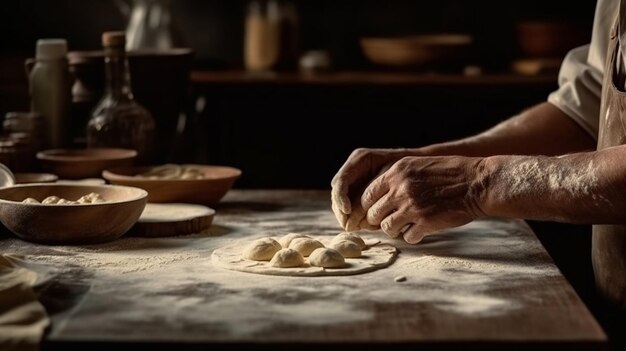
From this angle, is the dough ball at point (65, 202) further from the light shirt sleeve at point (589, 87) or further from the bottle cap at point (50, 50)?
the light shirt sleeve at point (589, 87)

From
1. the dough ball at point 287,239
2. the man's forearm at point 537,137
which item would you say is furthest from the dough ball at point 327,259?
the man's forearm at point 537,137

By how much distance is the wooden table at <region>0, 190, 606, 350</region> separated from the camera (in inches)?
50.3

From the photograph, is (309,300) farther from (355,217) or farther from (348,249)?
(355,217)

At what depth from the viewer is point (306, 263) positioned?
5.56ft

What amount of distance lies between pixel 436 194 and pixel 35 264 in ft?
2.44

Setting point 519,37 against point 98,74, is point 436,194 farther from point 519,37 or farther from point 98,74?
point 519,37

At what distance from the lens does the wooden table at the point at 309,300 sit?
1.28 m

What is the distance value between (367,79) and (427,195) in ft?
8.14

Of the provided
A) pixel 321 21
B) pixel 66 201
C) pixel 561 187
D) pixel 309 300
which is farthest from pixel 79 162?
pixel 321 21

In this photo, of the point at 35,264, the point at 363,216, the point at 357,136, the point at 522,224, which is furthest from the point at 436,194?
the point at 357,136

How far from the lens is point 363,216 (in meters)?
1.98

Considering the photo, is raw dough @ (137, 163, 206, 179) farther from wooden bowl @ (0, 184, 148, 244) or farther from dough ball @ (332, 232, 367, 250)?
dough ball @ (332, 232, 367, 250)

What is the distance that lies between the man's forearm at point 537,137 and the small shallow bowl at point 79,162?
0.83m

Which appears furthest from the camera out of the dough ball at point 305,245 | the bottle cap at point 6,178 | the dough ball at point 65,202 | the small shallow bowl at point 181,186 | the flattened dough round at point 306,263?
the small shallow bowl at point 181,186
